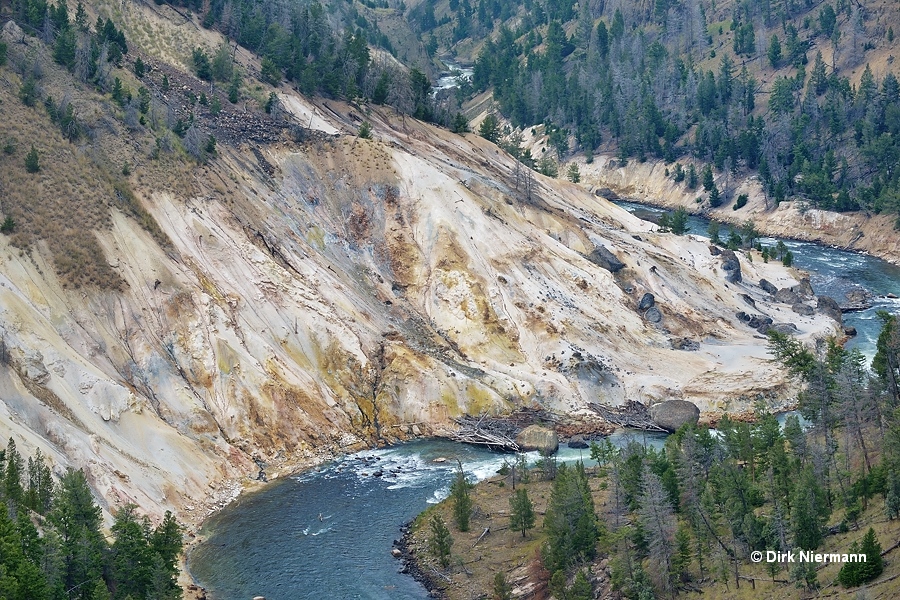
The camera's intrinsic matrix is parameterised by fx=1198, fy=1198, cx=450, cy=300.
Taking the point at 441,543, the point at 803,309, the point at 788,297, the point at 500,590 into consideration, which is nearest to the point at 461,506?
the point at 441,543

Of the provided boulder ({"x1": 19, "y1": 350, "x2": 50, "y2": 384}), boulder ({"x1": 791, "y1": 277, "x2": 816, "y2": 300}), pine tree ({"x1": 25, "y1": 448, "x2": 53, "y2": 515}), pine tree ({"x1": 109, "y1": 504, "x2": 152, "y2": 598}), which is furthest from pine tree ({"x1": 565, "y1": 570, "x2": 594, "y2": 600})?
boulder ({"x1": 791, "y1": 277, "x2": 816, "y2": 300})

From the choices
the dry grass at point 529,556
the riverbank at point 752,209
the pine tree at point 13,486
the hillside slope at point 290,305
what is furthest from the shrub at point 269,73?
the riverbank at point 752,209

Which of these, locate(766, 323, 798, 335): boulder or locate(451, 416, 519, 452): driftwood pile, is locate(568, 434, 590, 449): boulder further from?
locate(766, 323, 798, 335): boulder

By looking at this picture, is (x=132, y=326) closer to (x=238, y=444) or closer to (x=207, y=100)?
(x=238, y=444)

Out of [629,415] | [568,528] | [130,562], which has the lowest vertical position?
[629,415]

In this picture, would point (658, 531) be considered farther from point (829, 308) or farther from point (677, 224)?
point (677, 224)

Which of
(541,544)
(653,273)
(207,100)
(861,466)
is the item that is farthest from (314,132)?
(861,466)
